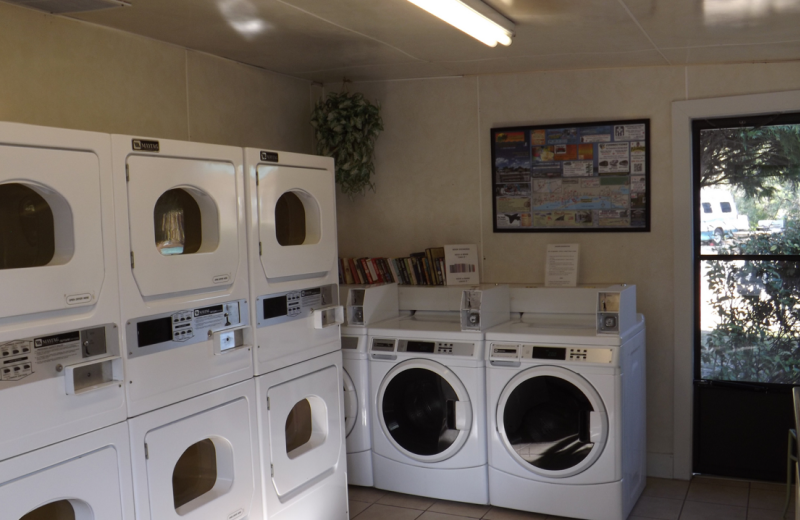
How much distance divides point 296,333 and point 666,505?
7.58ft

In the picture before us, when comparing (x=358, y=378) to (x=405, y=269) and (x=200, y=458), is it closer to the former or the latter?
(x=405, y=269)

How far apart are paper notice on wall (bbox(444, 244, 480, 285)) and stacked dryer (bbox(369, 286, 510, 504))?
45cm

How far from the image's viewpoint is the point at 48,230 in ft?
7.13

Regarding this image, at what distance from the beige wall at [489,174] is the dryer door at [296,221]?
1.37 metres

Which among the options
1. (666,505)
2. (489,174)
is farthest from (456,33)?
(666,505)

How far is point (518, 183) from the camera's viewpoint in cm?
449

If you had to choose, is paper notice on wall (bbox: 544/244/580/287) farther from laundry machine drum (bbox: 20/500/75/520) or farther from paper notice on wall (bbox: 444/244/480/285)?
laundry machine drum (bbox: 20/500/75/520)

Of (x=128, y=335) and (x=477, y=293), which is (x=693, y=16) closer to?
(x=477, y=293)

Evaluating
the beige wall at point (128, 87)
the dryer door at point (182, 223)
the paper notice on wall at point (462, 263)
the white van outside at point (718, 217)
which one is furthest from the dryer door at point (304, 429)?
the white van outside at point (718, 217)

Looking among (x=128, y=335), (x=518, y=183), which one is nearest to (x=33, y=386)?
(x=128, y=335)

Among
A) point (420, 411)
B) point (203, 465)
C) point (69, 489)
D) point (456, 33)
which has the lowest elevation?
point (420, 411)

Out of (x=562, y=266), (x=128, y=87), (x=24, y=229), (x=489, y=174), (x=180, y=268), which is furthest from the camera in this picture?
(x=489, y=174)

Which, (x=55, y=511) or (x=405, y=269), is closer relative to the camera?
(x=55, y=511)

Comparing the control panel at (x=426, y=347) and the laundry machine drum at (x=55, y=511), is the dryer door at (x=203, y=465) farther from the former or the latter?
the control panel at (x=426, y=347)
